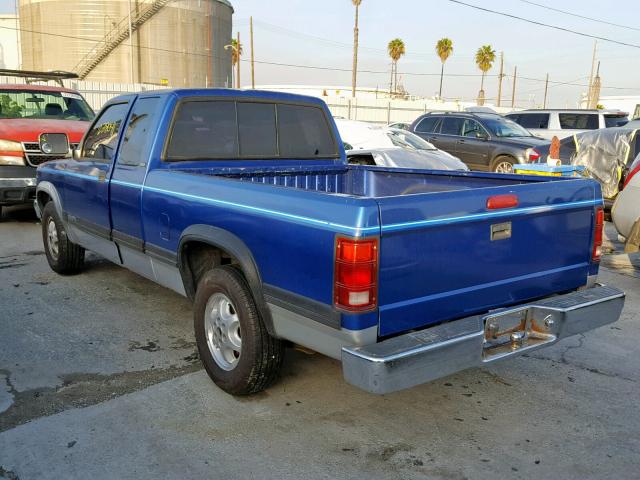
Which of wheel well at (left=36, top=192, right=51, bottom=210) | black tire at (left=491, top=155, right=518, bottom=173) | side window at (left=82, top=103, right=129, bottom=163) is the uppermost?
side window at (left=82, top=103, right=129, bottom=163)

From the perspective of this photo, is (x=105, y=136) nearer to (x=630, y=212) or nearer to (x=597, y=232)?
(x=597, y=232)

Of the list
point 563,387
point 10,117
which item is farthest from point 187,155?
point 10,117

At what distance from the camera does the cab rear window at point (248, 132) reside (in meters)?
4.53

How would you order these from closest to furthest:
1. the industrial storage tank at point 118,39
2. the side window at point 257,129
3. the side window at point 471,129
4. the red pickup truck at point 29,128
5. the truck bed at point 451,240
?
1. the truck bed at point 451,240
2. the side window at point 257,129
3. the red pickup truck at point 29,128
4. the side window at point 471,129
5. the industrial storage tank at point 118,39

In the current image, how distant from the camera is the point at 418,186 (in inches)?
195

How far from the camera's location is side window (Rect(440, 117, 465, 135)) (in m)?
15.0

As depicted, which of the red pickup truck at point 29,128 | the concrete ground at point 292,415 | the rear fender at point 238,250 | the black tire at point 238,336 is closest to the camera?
the concrete ground at point 292,415

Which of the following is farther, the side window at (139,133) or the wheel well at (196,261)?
the side window at (139,133)

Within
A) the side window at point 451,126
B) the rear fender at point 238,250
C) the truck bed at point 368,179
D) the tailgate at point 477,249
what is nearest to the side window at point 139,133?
the truck bed at point 368,179

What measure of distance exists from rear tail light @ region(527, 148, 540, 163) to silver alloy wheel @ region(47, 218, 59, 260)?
32.4ft

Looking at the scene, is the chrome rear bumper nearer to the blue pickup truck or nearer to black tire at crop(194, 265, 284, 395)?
the blue pickup truck

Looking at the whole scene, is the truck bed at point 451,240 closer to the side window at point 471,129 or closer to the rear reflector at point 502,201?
the rear reflector at point 502,201

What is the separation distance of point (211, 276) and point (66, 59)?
43447 millimetres

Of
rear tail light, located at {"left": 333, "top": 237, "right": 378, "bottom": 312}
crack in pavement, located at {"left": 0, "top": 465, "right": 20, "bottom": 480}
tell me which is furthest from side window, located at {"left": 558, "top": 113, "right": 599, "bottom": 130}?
crack in pavement, located at {"left": 0, "top": 465, "right": 20, "bottom": 480}
